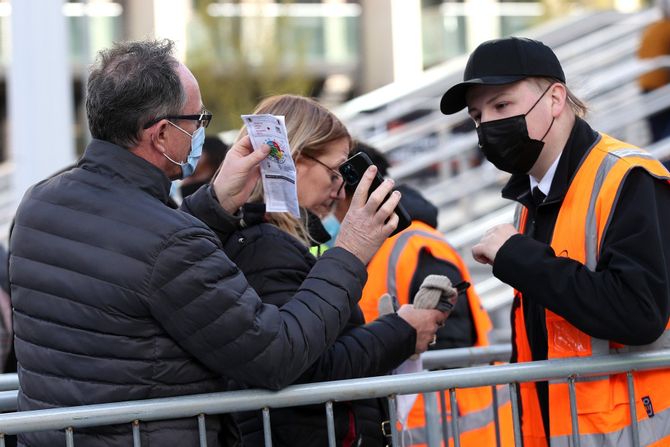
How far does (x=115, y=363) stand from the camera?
2.83 m

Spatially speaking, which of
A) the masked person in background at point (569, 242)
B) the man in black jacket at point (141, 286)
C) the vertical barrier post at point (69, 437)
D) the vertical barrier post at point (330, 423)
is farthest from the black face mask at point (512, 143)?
the vertical barrier post at point (69, 437)

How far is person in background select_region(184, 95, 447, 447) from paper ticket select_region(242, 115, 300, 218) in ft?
0.22

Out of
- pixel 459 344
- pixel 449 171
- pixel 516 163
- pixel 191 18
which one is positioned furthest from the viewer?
pixel 191 18

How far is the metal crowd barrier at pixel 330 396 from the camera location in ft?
9.34

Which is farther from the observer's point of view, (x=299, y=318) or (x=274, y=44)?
(x=274, y=44)

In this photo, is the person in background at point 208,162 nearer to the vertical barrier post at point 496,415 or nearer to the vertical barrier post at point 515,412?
the vertical barrier post at point 496,415

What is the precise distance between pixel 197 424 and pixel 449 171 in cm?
696

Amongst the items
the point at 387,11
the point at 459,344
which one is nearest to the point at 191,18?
the point at 387,11

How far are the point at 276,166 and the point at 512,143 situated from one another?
0.71 m

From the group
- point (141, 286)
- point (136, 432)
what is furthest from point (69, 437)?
point (141, 286)

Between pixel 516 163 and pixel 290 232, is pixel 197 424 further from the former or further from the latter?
pixel 516 163

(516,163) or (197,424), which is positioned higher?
(516,163)

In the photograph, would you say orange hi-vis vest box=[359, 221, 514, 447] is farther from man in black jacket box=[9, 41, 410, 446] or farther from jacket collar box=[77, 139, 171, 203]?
jacket collar box=[77, 139, 171, 203]

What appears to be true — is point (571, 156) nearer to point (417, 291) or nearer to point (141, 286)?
point (417, 291)
